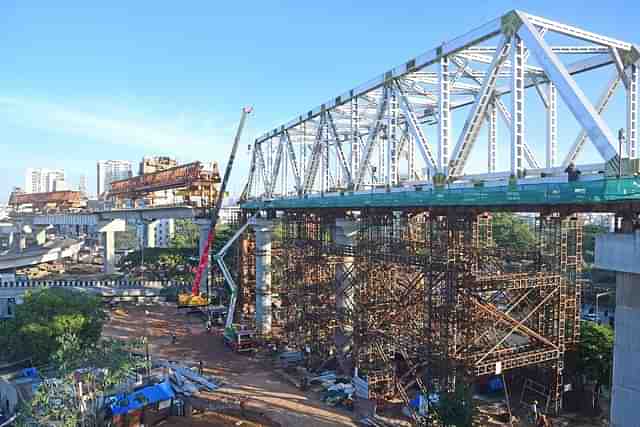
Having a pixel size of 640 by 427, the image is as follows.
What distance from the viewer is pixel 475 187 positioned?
1544 centimetres

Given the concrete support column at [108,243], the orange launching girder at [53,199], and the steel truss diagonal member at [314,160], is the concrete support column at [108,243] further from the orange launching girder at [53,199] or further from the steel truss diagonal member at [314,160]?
the steel truss diagonal member at [314,160]

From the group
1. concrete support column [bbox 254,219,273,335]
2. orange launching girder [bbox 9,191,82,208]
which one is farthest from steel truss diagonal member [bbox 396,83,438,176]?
orange launching girder [bbox 9,191,82,208]

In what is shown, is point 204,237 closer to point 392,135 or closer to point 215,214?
point 215,214

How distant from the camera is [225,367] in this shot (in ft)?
85.7

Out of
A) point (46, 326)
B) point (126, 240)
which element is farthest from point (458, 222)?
point (126, 240)

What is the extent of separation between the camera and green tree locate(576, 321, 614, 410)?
19.3m

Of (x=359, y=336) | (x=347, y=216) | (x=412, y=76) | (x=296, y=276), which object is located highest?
(x=412, y=76)

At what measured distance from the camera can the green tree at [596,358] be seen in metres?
19.3

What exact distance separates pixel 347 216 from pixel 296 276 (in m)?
5.85

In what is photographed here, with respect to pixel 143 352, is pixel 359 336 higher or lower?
higher

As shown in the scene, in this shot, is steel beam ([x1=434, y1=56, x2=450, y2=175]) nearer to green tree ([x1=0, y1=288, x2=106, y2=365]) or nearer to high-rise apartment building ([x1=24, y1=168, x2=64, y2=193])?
green tree ([x1=0, y1=288, x2=106, y2=365])

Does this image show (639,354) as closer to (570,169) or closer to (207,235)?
(570,169)

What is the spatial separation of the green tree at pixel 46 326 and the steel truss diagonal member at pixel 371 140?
17.1m

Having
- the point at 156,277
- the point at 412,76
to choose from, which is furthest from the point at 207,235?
the point at 412,76
